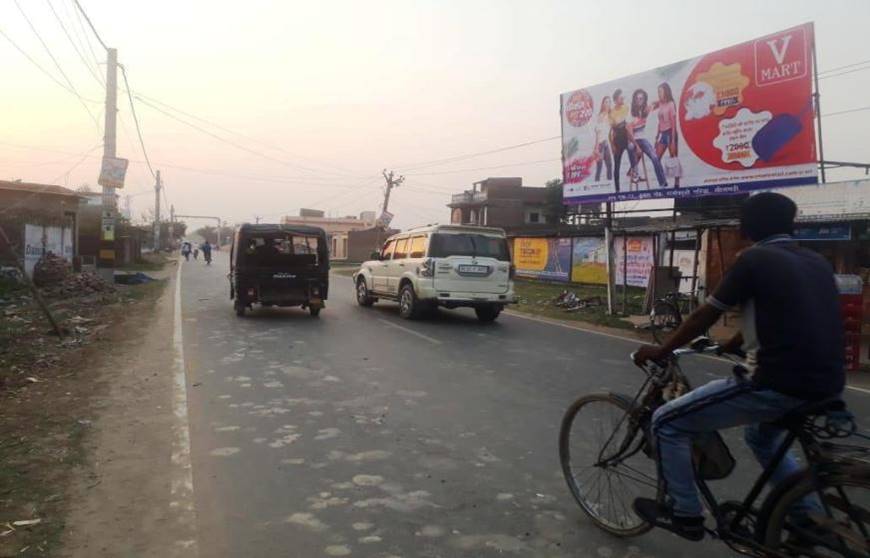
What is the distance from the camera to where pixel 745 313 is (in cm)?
292

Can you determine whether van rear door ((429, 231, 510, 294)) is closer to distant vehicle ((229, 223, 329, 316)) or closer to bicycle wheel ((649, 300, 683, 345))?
distant vehicle ((229, 223, 329, 316))

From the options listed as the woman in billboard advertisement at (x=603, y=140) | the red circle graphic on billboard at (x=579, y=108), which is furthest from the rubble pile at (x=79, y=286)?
the woman in billboard advertisement at (x=603, y=140)

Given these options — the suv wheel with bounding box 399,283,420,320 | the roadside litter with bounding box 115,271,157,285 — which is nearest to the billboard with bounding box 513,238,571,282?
the suv wheel with bounding box 399,283,420,320

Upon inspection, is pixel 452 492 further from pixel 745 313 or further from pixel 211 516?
pixel 745 313

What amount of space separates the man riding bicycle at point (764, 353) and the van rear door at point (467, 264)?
10075 mm

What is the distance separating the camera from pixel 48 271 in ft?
64.5

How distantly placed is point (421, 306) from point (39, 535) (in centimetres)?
1030

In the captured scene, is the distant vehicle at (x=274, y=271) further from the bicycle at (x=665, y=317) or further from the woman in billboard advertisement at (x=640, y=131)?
the woman in billboard advertisement at (x=640, y=131)

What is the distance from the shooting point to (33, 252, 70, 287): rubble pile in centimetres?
1941

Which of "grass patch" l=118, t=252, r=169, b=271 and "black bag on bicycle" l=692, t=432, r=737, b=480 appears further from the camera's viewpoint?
"grass patch" l=118, t=252, r=169, b=271

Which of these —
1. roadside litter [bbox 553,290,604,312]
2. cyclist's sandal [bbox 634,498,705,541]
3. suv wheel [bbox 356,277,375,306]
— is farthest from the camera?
roadside litter [bbox 553,290,604,312]

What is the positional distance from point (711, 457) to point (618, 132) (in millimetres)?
13557

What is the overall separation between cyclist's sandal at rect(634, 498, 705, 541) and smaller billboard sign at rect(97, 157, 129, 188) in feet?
Answer: 61.8

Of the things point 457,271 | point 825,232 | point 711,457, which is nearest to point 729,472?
point 711,457
